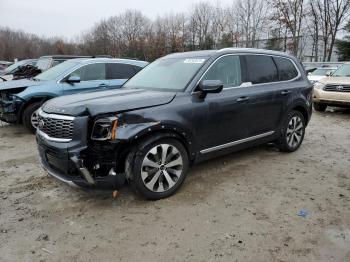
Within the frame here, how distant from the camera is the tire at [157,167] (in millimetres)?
3604

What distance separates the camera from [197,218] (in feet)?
11.6

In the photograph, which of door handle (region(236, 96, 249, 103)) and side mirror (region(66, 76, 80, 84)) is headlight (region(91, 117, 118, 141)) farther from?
side mirror (region(66, 76, 80, 84))

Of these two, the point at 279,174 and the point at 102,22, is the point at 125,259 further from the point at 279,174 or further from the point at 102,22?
the point at 102,22

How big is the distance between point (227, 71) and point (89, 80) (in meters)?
4.31

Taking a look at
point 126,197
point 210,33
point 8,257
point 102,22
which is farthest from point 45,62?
point 102,22

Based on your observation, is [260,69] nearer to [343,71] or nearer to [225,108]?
[225,108]

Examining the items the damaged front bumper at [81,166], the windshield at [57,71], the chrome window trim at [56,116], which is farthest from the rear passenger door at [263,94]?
the windshield at [57,71]

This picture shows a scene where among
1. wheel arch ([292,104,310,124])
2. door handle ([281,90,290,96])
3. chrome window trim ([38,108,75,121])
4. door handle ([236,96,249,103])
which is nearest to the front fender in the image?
chrome window trim ([38,108,75,121])

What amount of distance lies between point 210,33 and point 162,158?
161 ft

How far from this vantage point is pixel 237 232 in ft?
10.7

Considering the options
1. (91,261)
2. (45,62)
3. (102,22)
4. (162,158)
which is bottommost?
(91,261)

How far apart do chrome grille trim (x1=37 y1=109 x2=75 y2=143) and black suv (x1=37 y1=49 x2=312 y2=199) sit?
0.01m

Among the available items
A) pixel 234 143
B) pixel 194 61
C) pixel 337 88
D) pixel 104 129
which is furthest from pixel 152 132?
pixel 337 88

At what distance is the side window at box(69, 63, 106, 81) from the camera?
7.74 m
